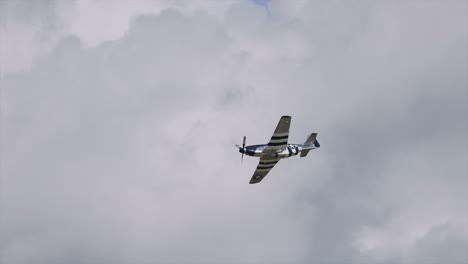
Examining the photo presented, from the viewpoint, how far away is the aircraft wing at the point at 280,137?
329 feet

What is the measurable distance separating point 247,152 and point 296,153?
8402mm

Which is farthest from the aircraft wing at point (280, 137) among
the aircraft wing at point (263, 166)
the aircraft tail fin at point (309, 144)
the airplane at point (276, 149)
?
the aircraft tail fin at point (309, 144)

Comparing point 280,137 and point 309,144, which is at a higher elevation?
point 309,144

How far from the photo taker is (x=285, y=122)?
3944 inches

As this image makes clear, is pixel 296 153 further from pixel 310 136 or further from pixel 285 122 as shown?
pixel 285 122

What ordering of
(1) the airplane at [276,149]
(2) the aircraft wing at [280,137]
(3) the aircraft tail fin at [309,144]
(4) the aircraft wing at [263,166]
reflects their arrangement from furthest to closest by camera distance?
(3) the aircraft tail fin at [309,144], (4) the aircraft wing at [263,166], (1) the airplane at [276,149], (2) the aircraft wing at [280,137]

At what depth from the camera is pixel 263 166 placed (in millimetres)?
108688

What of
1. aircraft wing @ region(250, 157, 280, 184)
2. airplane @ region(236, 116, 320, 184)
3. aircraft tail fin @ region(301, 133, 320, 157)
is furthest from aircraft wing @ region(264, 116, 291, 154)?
aircraft tail fin @ region(301, 133, 320, 157)

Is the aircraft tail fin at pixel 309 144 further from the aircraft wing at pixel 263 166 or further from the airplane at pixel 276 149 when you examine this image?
the aircraft wing at pixel 263 166

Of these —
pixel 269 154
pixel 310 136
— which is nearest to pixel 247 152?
pixel 269 154

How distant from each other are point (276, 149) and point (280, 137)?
8.59 ft

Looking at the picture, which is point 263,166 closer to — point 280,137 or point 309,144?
point 309,144

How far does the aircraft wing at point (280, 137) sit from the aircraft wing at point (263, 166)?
2451 millimetres

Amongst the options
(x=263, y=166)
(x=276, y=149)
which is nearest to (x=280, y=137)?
(x=276, y=149)
